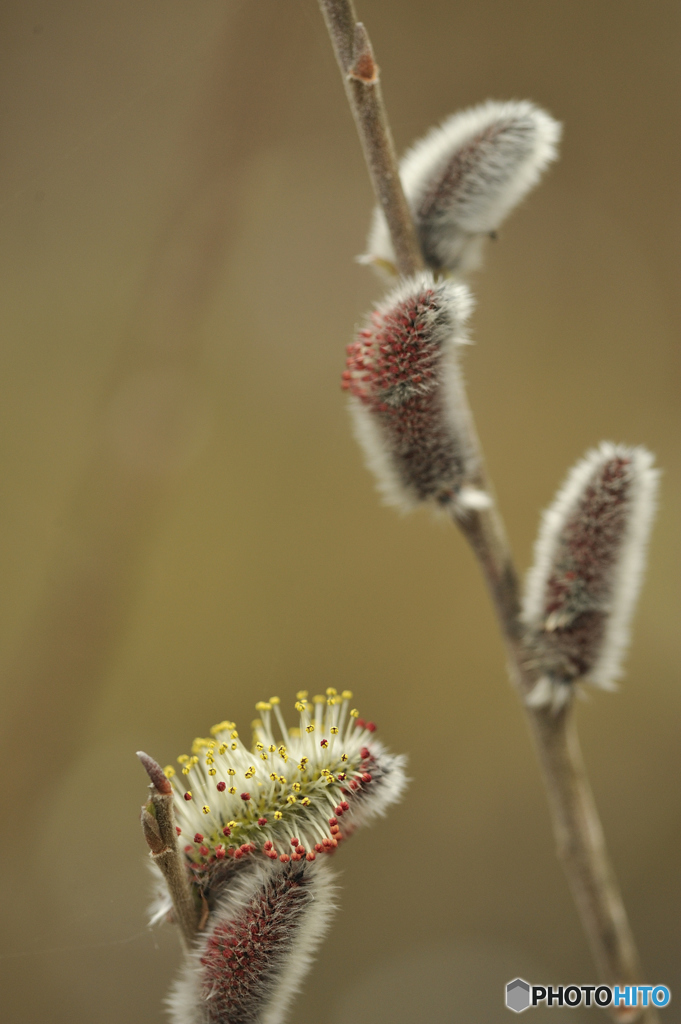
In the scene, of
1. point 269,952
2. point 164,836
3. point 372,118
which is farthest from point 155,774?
point 372,118

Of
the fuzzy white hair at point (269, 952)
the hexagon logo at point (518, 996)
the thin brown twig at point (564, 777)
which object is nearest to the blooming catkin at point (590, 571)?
the thin brown twig at point (564, 777)

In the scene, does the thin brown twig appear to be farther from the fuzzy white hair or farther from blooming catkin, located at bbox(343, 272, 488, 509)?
the fuzzy white hair

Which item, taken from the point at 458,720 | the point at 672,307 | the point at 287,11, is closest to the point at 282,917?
the point at 287,11

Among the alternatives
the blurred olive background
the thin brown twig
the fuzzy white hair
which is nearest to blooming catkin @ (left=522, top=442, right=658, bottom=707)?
the thin brown twig

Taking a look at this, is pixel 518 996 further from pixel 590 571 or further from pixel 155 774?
pixel 155 774

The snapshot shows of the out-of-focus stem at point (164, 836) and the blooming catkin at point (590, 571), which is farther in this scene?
the blooming catkin at point (590, 571)

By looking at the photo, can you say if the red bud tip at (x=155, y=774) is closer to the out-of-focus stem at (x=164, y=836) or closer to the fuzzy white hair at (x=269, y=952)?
the out-of-focus stem at (x=164, y=836)

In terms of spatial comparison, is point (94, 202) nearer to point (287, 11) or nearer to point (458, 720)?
point (287, 11)
